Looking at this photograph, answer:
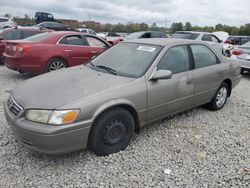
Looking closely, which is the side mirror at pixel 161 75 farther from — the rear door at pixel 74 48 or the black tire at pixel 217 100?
the rear door at pixel 74 48

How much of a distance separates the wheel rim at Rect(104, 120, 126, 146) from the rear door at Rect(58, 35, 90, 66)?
466 centimetres

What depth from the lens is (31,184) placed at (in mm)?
2982

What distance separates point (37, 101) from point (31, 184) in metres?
0.93

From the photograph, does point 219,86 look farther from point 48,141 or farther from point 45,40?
point 45,40

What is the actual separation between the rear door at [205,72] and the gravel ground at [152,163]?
0.67m

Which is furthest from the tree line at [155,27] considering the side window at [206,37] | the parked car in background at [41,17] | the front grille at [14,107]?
the front grille at [14,107]

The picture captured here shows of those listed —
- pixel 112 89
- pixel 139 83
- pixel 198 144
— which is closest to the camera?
pixel 112 89

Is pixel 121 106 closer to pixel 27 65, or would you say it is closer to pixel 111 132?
pixel 111 132

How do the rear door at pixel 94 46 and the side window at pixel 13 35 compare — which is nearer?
the rear door at pixel 94 46

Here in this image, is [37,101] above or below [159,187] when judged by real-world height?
above

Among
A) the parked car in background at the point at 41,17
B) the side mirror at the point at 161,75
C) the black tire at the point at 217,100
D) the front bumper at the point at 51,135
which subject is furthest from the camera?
the parked car in background at the point at 41,17

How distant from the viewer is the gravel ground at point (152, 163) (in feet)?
10.1

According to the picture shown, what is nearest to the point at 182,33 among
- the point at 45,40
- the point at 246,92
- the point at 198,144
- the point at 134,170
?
the point at 246,92

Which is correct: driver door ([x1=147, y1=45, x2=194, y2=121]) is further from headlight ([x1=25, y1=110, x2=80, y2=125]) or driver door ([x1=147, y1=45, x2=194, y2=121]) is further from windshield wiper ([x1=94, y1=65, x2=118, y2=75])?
headlight ([x1=25, y1=110, x2=80, y2=125])
